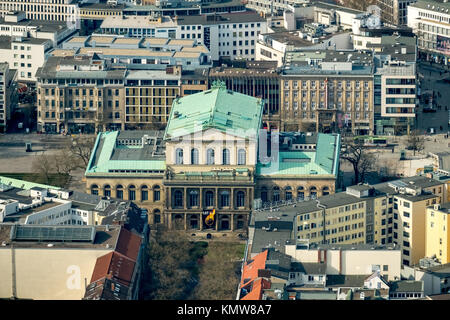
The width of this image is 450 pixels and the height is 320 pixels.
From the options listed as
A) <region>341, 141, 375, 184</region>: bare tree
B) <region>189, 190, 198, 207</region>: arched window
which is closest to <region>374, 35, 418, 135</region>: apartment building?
<region>341, 141, 375, 184</region>: bare tree

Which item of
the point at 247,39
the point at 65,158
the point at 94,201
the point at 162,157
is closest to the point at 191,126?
the point at 162,157

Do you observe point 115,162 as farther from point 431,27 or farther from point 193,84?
point 431,27

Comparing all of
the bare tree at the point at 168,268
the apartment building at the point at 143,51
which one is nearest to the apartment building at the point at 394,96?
the apartment building at the point at 143,51

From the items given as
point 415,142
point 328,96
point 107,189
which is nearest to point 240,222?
point 107,189

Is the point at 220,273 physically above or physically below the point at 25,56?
below

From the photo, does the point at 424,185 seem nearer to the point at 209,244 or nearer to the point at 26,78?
the point at 209,244

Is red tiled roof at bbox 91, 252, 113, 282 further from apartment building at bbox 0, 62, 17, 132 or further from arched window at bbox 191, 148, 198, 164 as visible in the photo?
apartment building at bbox 0, 62, 17, 132
